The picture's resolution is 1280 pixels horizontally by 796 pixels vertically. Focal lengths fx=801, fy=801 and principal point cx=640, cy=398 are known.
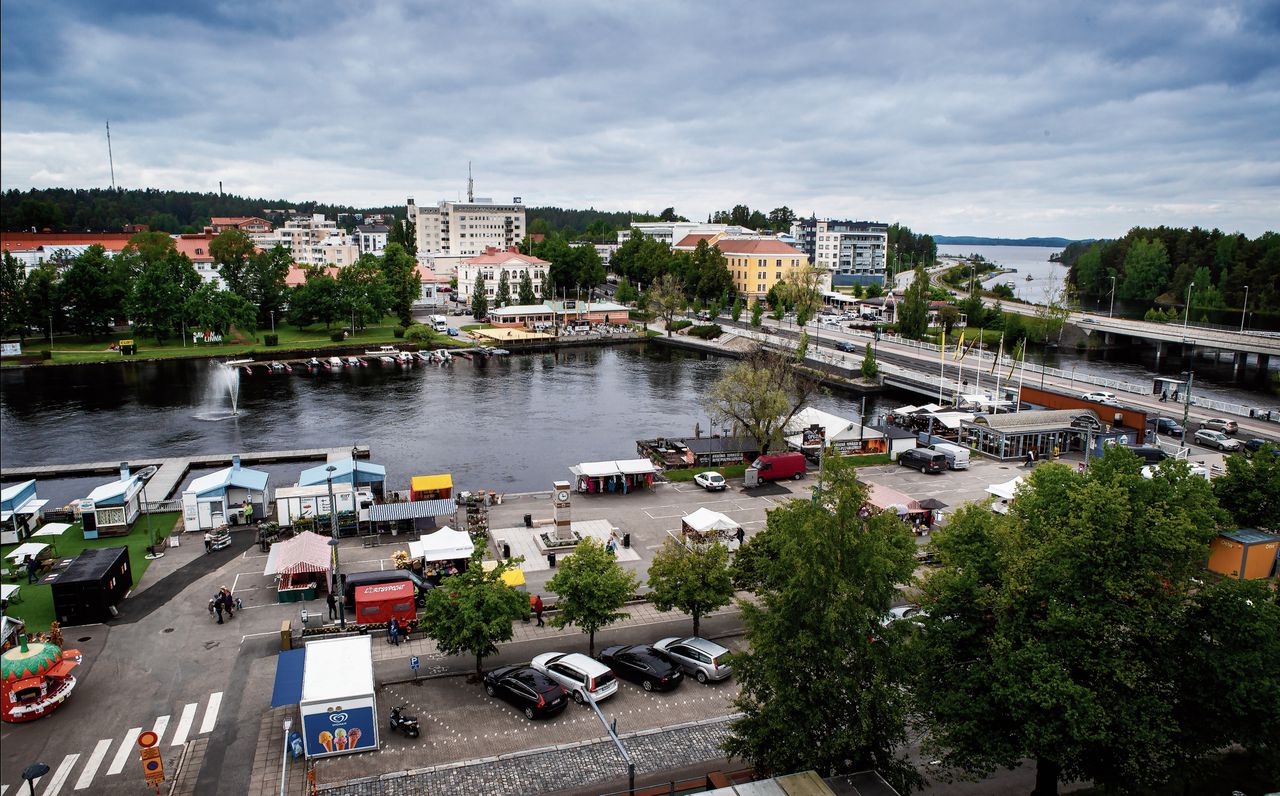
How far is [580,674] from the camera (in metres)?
16.4

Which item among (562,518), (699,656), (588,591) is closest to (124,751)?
(588,591)

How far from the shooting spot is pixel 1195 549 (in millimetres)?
11891

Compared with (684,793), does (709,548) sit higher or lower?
higher

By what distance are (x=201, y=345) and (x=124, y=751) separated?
6660 cm

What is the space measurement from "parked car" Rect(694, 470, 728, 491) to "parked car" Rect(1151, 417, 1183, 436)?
23422mm

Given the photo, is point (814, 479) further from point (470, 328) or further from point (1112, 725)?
point (470, 328)

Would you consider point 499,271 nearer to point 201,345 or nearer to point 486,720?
point 201,345

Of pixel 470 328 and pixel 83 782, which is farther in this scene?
pixel 470 328

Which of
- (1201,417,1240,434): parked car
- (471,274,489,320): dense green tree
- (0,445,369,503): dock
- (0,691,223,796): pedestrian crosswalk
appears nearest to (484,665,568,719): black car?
(0,691,223,796): pedestrian crosswalk

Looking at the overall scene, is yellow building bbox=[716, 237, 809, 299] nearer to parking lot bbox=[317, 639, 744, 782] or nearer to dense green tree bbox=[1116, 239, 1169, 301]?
dense green tree bbox=[1116, 239, 1169, 301]

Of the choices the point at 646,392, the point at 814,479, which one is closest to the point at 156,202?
the point at 646,392

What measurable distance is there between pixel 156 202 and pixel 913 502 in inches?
8377

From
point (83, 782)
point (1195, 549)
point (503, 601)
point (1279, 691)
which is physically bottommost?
point (83, 782)

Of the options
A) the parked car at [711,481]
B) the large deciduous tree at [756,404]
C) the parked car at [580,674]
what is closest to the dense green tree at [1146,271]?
the large deciduous tree at [756,404]
